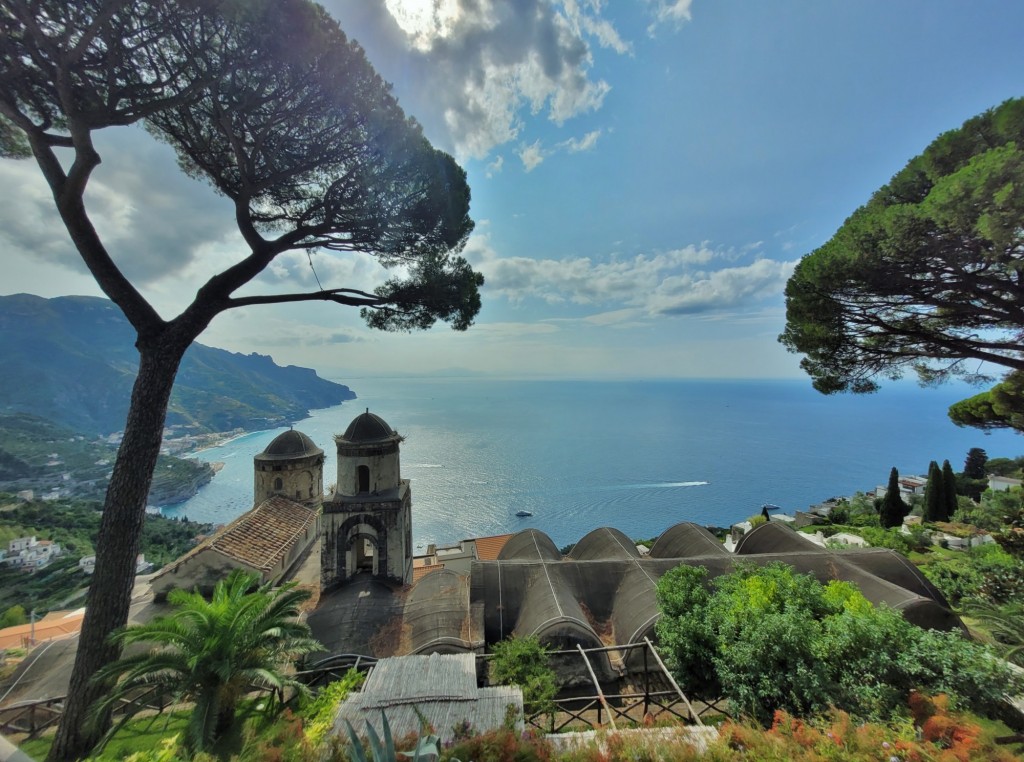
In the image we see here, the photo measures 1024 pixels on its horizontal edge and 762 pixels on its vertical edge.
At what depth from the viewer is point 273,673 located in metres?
8.00

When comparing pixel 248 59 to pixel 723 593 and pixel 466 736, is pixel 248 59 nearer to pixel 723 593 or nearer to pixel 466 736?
pixel 466 736

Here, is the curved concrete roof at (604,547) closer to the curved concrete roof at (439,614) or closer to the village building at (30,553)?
the curved concrete roof at (439,614)

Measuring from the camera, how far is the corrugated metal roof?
6.11 meters

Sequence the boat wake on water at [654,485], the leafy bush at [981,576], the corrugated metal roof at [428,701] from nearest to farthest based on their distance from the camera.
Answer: the corrugated metal roof at [428,701] < the leafy bush at [981,576] < the boat wake on water at [654,485]

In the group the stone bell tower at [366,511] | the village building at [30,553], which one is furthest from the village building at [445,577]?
the village building at [30,553]

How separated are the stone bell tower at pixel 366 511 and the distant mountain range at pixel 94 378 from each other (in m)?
120

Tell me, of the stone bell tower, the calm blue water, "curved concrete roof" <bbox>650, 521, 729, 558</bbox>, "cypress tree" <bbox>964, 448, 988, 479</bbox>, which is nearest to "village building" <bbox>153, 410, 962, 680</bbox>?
the stone bell tower

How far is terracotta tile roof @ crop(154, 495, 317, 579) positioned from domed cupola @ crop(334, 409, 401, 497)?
3.12 meters

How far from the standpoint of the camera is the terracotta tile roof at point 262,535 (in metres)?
12.9

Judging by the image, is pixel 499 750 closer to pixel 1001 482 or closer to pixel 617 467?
pixel 1001 482

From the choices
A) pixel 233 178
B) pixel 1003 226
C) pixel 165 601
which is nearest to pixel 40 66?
pixel 233 178

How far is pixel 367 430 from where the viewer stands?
1433cm

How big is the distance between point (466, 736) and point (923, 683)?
7642mm

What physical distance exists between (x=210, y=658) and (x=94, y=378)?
16272 centimetres
